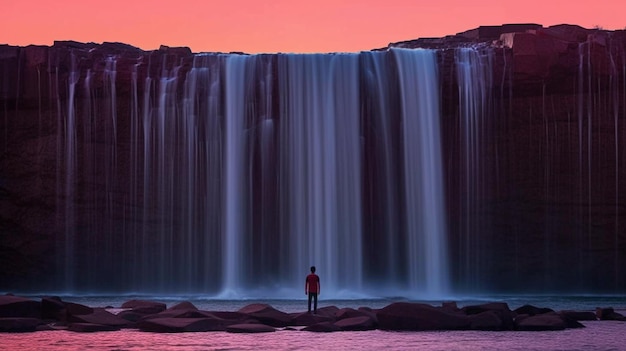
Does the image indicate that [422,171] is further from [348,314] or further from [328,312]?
[348,314]

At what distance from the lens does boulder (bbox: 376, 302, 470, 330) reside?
2064 centimetres

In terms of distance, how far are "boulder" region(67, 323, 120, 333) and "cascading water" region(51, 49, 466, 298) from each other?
→ 50.1 feet

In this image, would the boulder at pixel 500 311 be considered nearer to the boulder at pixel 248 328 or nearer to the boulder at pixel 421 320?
the boulder at pixel 421 320

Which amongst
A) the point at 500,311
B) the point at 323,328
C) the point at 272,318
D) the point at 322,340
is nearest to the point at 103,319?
the point at 272,318

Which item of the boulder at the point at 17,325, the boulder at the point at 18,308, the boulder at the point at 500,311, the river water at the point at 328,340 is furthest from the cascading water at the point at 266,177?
the river water at the point at 328,340

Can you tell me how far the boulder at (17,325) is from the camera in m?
20.4

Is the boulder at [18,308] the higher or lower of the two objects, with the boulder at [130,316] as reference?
higher

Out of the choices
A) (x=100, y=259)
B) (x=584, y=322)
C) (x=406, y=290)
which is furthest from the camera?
(x=100, y=259)

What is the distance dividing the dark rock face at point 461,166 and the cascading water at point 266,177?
0.11 metres

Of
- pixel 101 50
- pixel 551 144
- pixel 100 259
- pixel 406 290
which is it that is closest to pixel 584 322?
pixel 406 290

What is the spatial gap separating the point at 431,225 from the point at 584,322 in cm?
1418

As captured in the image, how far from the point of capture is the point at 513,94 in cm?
3819

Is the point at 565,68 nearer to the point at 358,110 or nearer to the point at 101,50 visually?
the point at 358,110

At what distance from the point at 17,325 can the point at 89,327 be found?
4.20 feet
